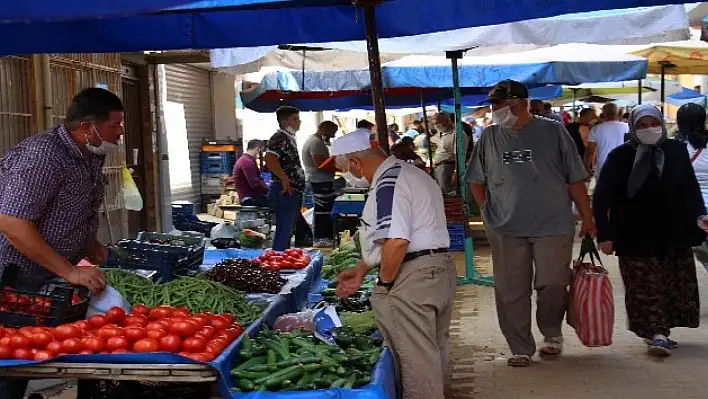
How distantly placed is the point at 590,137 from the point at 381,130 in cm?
914

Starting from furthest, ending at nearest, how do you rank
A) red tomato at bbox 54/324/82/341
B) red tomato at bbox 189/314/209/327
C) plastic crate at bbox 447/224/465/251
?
plastic crate at bbox 447/224/465/251 < red tomato at bbox 189/314/209/327 < red tomato at bbox 54/324/82/341

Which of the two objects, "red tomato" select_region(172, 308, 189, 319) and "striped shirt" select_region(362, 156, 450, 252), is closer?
"striped shirt" select_region(362, 156, 450, 252)

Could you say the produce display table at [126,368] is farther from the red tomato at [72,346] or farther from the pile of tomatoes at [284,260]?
the pile of tomatoes at [284,260]

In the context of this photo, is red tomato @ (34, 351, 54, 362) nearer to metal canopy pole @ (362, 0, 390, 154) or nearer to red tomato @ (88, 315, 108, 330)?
red tomato @ (88, 315, 108, 330)

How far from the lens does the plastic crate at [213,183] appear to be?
65.0 feet

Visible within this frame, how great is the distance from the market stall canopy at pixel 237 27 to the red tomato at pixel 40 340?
2.76m

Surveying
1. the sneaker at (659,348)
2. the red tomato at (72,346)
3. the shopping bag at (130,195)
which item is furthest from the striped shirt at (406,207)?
the shopping bag at (130,195)

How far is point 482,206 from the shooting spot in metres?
6.91

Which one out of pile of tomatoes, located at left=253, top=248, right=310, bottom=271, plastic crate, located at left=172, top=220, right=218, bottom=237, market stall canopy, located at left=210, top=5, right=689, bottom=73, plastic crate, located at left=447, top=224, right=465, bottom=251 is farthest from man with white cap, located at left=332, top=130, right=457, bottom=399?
plastic crate, located at left=172, top=220, right=218, bottom=237

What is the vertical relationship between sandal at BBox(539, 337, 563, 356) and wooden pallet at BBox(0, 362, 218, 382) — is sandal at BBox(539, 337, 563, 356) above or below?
below

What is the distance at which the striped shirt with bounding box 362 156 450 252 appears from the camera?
4.69 metres

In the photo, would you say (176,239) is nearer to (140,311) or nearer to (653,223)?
(140,311)

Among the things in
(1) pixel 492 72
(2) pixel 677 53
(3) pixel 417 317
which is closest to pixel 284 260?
(3) pixel 417 317

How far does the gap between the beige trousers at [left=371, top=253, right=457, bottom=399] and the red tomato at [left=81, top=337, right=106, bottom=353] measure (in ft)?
4.99
